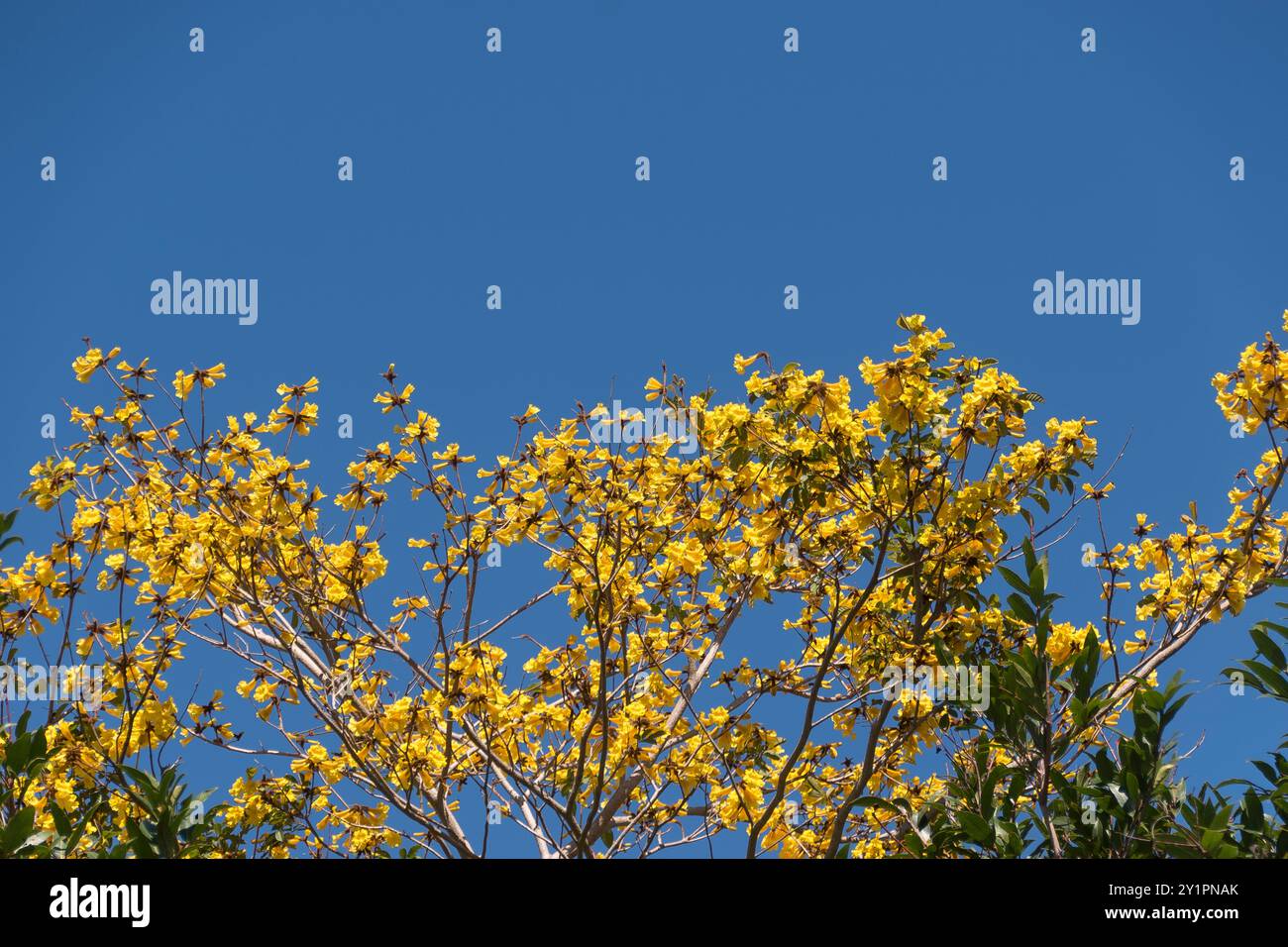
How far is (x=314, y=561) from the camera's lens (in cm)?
532

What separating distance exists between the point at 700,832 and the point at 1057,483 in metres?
2.21

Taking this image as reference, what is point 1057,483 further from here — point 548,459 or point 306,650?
point 306,650

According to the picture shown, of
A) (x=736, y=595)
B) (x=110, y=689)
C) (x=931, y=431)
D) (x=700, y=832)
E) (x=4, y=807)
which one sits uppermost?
(x=931, y=431)

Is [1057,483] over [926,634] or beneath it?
over
